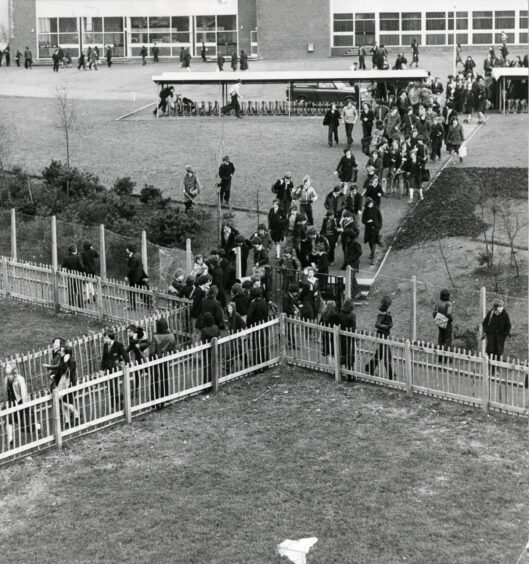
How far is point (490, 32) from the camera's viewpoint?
6762 cm

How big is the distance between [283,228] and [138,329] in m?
9.09

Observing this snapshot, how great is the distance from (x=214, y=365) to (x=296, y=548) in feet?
22.2

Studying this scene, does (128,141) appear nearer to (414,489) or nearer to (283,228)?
(283,228)

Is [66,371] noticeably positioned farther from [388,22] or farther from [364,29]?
[388,22]

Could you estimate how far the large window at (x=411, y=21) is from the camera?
67.4 metres

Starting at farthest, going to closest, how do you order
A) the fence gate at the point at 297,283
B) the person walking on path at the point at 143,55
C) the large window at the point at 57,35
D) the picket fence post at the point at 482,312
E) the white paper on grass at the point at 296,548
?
the large window at the point at 57,35 → the person walking on path at the point at 143,55 → the fence gate at the point at 297,283 → the picket fence post at the point at 482,312 → the white paper on grass at the point at 296,548

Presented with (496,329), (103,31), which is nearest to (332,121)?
(496,329)

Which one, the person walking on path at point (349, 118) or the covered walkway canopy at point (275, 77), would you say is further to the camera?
the covered walkway canopy at point (275, 77)

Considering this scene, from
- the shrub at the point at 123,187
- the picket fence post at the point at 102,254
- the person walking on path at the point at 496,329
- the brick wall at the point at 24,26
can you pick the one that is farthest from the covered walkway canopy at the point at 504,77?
the brick wall at the point at 24,26

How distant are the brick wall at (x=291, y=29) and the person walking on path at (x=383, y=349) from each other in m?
44.4

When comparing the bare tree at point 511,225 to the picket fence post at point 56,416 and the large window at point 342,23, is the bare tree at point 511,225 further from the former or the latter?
the large window at point 342,23

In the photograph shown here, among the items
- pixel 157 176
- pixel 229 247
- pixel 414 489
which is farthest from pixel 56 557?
pixel 157 176

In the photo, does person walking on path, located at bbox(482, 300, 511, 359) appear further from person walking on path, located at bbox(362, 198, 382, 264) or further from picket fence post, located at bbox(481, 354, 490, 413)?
person walking on path, located at bbox(362, 198, 382, 264)

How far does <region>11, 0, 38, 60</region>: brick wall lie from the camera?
226 feet
